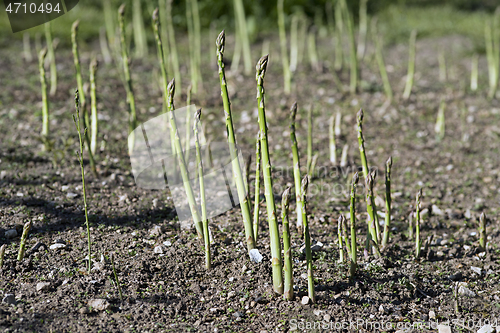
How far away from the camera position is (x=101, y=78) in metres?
4.81

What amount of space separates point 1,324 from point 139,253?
2.44 feet

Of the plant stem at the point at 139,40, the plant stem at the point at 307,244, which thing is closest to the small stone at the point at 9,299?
the plant stem at the point at 307,244

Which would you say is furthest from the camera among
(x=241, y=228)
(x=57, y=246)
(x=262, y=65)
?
(x=241, y=228)

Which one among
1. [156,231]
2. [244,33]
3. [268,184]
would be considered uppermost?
[244,33]

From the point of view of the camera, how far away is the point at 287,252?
212 cm

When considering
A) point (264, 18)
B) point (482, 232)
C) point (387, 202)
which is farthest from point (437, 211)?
point (264, 18)

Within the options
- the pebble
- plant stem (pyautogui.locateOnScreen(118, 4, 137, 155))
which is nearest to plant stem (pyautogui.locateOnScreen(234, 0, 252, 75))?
plant stem (pyautogui.locateOnScreen(118, 4, 137, 155))

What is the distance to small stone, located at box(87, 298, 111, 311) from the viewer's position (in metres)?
2.13

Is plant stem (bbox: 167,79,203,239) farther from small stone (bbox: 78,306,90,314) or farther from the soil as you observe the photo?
small stone (bbox: 78,306,90,314)

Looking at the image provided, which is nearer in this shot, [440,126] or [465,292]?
[465,292]

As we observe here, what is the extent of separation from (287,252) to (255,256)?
411 millimetres

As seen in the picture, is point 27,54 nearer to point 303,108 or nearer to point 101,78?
point 101,78

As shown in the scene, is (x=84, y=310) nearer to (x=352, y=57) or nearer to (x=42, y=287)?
(x=42, y=287)

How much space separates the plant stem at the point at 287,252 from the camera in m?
2.07
